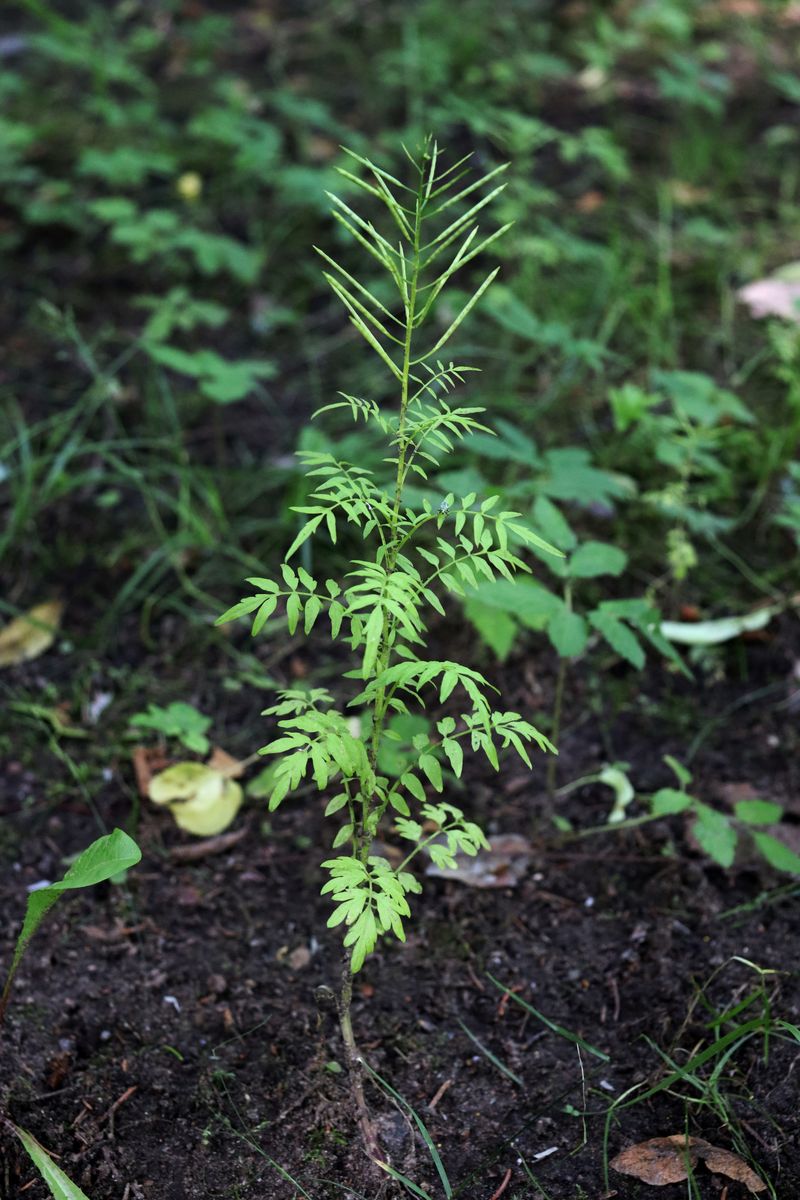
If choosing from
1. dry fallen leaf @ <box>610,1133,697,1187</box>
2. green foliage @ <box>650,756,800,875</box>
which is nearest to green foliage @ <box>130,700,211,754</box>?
green foliage @ <box>650,756,800,875</box>

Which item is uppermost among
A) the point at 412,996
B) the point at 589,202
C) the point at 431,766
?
the point at 431,766

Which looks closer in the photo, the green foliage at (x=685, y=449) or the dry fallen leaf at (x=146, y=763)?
the dry fallen leaf at (x=146, y=763)

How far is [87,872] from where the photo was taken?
1.57 metres

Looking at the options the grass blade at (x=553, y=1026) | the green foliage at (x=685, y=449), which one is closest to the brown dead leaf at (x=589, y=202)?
the green foliage at (x=685, y=449)

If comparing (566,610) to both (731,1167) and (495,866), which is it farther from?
A: (731,1167)

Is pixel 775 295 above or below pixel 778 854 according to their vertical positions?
above

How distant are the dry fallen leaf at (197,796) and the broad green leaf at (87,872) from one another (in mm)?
466

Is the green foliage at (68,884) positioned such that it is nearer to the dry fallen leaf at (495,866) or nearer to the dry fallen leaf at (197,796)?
the dry fallen leaf at (197,796)

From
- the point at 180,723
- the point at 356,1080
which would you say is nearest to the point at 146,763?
the point at 180,723

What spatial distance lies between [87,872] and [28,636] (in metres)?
1.03

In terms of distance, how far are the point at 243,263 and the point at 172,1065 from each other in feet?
7.83

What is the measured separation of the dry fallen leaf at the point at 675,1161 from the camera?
152cm

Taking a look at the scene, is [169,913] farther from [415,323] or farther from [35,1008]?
[415,323]

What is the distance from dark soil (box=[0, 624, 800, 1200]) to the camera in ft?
5.15
